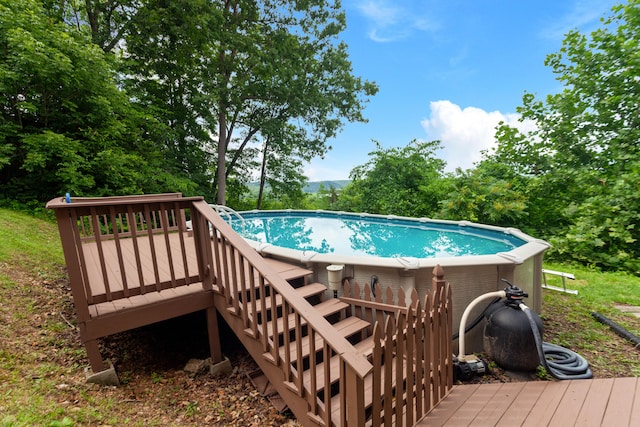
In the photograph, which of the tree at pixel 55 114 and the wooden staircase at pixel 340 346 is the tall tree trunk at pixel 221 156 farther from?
the wooden staircase at pixel 340 346

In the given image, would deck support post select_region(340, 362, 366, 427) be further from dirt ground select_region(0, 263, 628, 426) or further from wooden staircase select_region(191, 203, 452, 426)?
dirt ground select_region(0, 263, 628, 426)

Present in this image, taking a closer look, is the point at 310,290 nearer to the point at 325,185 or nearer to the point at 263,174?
the point at 263,174

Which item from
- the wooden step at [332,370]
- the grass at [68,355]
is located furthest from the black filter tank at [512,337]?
the wooden step at [332,370]

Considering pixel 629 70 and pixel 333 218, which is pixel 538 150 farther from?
pixel 333 218

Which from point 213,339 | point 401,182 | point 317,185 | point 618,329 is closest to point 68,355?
point 213,339

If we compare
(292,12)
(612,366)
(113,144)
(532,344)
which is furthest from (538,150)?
(113,144)

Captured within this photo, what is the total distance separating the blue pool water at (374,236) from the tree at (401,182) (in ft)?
9.23

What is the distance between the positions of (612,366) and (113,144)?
11337mm

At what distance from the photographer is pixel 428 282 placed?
3.24m

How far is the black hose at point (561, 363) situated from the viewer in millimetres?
2529

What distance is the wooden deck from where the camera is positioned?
2082 millimetres

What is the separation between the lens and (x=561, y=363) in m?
2.83

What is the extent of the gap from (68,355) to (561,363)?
15.2ft

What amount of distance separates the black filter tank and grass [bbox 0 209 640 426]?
35.0 inches
